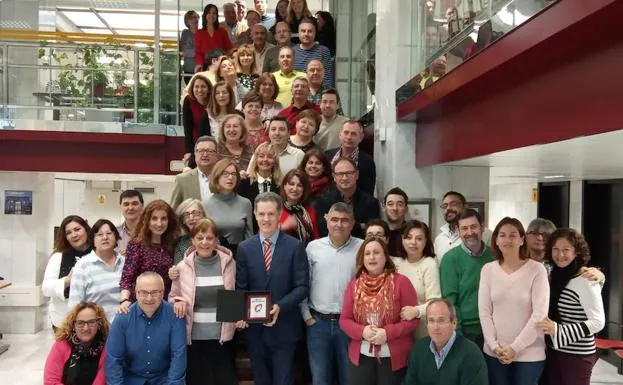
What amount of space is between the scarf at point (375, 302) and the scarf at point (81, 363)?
1.81 metres

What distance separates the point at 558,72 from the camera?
3357 mm

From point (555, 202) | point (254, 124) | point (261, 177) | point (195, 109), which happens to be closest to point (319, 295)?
point (261, 177)

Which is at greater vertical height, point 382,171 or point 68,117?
point 68,117

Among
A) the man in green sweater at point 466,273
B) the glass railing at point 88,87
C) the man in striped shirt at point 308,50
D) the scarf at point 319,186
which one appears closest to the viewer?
the man in green sweater at point 466,273

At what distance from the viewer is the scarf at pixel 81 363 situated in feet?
14.9

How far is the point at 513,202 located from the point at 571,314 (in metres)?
8.90

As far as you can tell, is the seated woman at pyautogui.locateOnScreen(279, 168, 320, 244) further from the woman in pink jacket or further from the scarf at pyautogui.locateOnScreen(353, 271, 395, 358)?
the scarf at pyautogui.locateOnScreen(353, 271, 395, 358)

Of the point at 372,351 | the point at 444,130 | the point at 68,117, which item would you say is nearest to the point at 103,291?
the point at 372,351

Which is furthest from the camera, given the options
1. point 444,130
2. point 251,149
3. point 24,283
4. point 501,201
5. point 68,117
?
point 501,201

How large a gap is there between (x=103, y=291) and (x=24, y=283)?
7572 millimetres

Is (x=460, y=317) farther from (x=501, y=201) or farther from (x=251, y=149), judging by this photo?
(x=501, y=201)

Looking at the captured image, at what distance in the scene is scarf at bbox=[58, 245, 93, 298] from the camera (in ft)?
17.8

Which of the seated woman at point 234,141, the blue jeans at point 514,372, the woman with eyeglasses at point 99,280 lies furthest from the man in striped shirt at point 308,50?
the blue jeans at point 514,372

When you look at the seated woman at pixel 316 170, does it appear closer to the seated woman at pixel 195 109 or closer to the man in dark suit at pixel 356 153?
the man in dark suit at pixel 356 153
